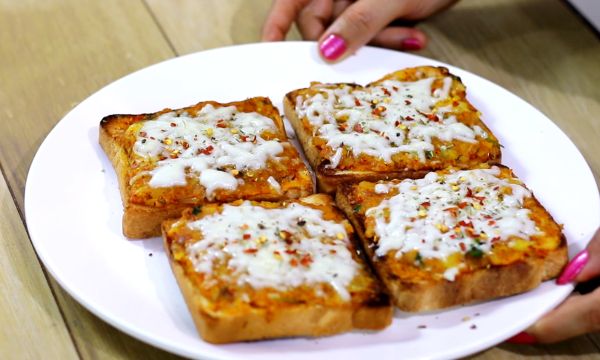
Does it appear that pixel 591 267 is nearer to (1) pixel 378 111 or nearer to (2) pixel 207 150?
(1) pixel 378 111

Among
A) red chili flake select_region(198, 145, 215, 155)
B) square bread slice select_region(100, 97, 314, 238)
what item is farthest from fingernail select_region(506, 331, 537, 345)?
red chili flake select_region(198, 145, 215, 155)

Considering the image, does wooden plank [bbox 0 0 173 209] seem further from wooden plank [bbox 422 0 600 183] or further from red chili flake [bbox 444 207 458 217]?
red chili flake [bbox 444 207 458 217]

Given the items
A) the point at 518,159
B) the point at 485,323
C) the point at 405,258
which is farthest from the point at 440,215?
the point at 518,159

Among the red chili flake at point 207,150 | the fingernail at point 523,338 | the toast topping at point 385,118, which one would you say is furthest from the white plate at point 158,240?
the red chili flake at point 207,150

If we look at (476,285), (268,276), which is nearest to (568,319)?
(476,285)

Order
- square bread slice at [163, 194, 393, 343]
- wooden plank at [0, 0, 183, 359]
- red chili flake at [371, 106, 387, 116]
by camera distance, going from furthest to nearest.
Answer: wooden plank at [0, 0, 183, 359], red chili flake at [371, 106, 387, 116], square bread slice at [163, 194, 393, 343]

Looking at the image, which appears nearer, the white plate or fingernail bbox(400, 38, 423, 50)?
the white plate

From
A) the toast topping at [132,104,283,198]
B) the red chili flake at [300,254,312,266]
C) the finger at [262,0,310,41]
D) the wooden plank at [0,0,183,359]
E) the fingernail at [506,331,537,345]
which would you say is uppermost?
the red chili flake at [300,254,312,266]
